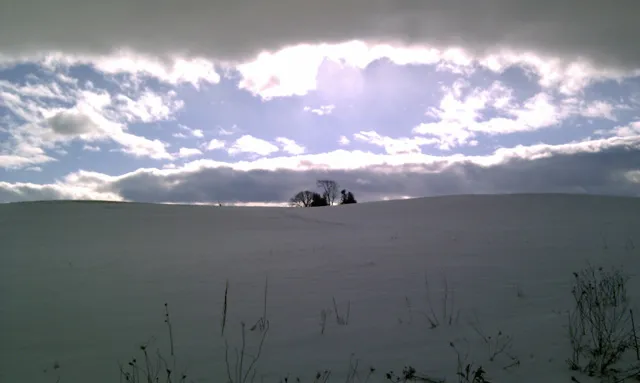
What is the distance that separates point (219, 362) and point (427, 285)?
11.0 feet

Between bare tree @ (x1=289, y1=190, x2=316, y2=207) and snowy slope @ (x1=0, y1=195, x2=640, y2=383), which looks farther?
bare tree @ (x1=289, y1=190, x2=316, y2=207)

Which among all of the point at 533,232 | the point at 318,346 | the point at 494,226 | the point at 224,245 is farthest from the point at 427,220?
the point at 318,346

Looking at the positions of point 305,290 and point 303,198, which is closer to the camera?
point 305,290

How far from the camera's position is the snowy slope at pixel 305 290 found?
12.8 feet

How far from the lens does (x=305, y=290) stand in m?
6.25

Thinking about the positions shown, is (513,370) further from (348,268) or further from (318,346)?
(348,268)

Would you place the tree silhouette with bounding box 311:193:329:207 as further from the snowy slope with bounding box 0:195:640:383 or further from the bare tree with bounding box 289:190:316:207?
the snowy slope with bounding box 0:195:640:383

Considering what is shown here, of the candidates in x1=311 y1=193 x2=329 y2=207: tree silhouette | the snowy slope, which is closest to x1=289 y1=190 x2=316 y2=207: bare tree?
x1=311 y1=193 x2=329 y2=207: tree silhouette

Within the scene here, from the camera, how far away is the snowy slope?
3.89m

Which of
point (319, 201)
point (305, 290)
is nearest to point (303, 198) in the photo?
point (319, 201)

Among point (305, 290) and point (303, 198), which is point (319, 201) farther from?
point (305, 290)

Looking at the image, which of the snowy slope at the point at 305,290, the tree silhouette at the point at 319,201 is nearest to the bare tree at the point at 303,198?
the tree silhouette at the point at 319,201

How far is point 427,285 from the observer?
6.21m

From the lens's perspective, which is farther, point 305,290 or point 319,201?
point 319,201
